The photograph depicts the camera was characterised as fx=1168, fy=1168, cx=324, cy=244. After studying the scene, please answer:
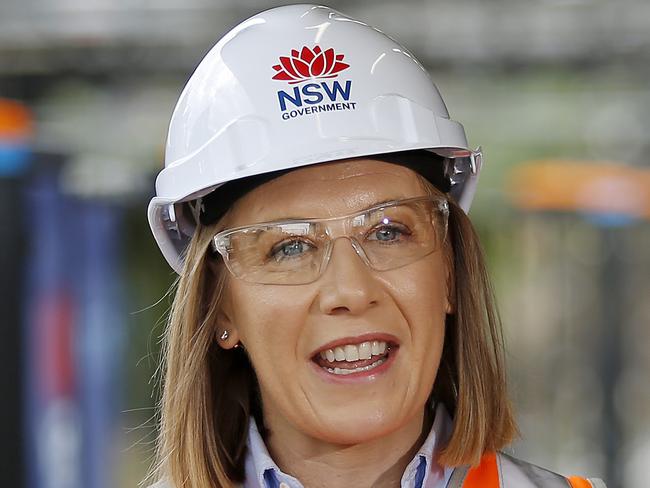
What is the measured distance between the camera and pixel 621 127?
7.79 metres

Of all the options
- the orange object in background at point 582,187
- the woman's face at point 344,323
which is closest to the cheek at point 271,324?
the woman's face at point 344,323

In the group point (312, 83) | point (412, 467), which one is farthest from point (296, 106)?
point (412, 467)

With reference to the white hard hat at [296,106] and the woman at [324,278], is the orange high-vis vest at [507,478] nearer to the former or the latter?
the woman at [324,278]

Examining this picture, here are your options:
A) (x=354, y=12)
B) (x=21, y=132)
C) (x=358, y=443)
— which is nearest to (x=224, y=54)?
(x=358, y=443)

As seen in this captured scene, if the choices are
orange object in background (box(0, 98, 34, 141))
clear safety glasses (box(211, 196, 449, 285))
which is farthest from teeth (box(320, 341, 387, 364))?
orange object in background (box(0, 98, 34, 141))

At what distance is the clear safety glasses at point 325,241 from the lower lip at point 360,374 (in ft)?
0.51

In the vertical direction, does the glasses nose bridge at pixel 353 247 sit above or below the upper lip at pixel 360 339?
above

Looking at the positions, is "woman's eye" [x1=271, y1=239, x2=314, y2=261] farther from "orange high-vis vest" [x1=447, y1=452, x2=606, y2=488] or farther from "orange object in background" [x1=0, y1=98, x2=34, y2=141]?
"orange object in background" [x1=0, y1=98, x2=34, y2=141]

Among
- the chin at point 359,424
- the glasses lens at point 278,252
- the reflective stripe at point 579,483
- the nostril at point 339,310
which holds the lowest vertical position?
the reflective stripe at point 579,483

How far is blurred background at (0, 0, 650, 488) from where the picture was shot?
6645 mm

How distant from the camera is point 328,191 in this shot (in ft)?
7.07

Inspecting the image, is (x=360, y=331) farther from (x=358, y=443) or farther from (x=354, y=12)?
(x=354, y=12)

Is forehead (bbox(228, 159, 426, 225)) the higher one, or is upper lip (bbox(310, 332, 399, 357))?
→ forehead (bbox(228, 159, 426, 225))

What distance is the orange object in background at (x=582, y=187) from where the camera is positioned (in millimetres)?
7605
